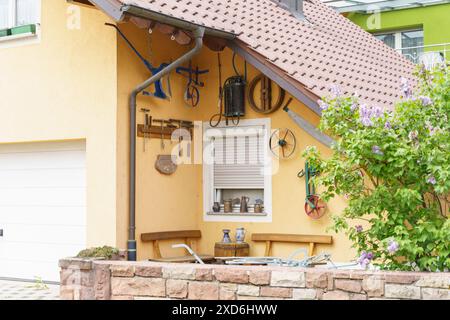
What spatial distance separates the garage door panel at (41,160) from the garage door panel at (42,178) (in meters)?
0.06

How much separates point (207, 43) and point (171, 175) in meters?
1.82

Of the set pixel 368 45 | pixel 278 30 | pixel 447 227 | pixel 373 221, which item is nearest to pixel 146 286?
pixel 373 221

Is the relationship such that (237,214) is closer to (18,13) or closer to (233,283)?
(233,283)

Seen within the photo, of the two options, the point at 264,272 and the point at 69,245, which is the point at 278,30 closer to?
the point at 69,245

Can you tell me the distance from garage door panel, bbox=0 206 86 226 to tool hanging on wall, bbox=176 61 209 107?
2086mm

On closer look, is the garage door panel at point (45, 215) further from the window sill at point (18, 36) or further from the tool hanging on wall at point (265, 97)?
the tool hanging on wall at point (265, 97)

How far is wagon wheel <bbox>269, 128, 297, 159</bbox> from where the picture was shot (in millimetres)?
10305

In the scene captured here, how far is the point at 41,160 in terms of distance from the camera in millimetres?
11180

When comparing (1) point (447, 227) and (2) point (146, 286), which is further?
(2) point (146, 286)

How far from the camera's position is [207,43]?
10.4 metres

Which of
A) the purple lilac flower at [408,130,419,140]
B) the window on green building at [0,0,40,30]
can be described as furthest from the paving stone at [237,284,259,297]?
the window on green building at [0,0,40,30]

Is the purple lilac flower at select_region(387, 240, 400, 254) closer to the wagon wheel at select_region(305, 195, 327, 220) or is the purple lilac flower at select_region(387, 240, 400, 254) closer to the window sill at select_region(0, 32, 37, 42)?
the wagon wheel at select_region(305, 195, 327, 220)

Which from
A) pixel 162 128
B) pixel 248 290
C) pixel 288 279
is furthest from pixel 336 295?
pixel 162 128

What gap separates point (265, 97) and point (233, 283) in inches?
166
